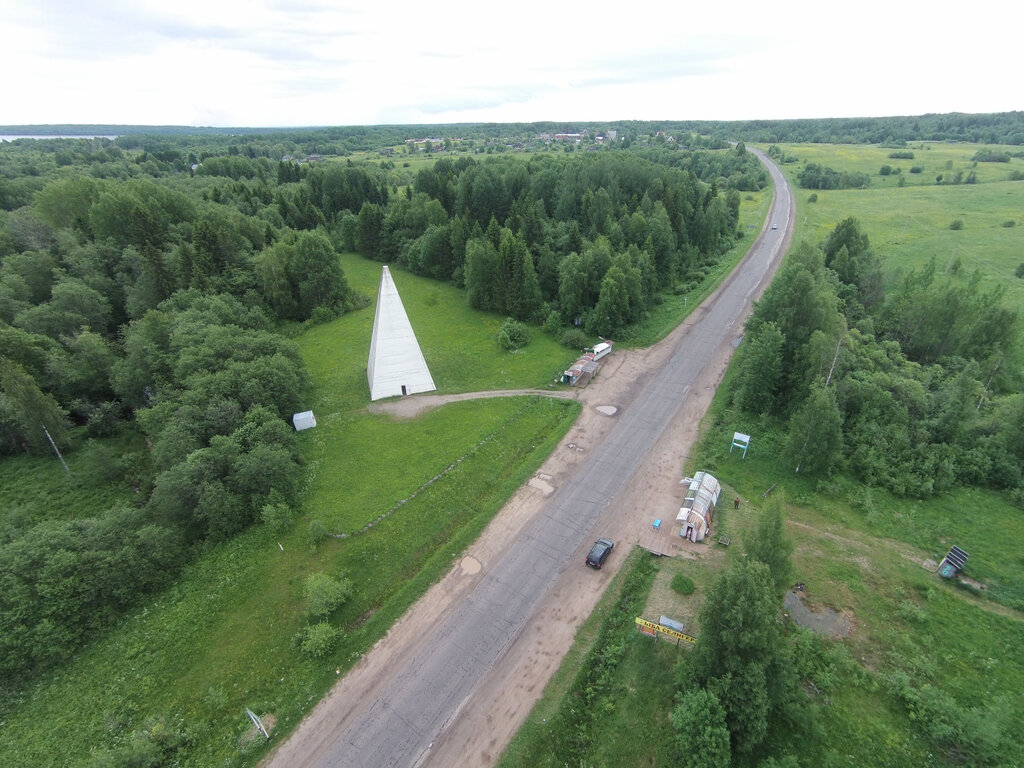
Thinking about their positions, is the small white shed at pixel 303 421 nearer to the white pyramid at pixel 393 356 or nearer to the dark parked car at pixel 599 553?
the white pyramid at pixel 393 356

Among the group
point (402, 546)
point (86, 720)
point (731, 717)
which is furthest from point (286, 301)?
point (731, 717)

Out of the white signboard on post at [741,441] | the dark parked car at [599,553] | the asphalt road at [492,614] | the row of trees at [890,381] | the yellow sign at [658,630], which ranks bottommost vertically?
the asphalt road at [492,614]

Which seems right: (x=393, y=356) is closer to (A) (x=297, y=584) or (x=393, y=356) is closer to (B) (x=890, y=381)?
(A) (x=297, y=584)

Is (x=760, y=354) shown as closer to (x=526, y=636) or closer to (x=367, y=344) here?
(x=526, y=636)

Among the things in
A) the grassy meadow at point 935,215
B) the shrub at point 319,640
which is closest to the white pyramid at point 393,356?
the shrub at point 319,640

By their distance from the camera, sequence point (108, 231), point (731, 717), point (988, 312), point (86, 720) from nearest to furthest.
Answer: point (731, 717) → point (86, 720) → point (988, 312) → point (108, 231)

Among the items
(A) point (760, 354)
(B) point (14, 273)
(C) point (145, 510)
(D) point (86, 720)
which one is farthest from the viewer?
(B) point (14, 273)

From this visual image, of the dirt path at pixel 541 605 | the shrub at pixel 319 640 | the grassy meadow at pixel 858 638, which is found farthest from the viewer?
the shrub at pixel 319 640

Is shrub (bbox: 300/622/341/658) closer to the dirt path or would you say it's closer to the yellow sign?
the dirt path
